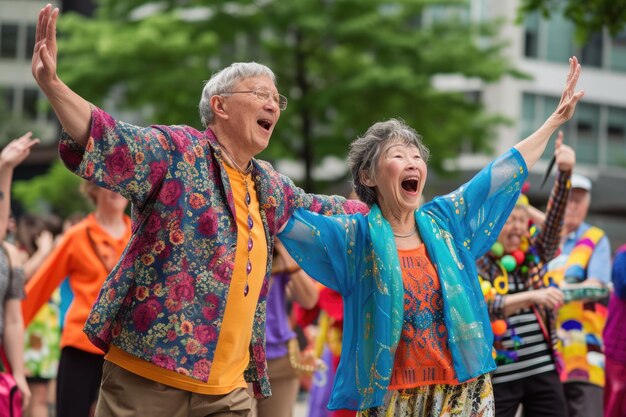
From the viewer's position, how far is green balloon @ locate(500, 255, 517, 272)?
6.54 meters

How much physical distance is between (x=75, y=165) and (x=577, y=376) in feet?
15.9

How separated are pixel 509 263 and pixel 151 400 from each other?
273 centimetres

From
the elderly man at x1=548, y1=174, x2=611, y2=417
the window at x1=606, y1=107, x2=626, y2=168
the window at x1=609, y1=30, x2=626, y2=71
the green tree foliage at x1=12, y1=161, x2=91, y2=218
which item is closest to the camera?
the elderly man at x1=548, y1=174, x2=611, y2=417

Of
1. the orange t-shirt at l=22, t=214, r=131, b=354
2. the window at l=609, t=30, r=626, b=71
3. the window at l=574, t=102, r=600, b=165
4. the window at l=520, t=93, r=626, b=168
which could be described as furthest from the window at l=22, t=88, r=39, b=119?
the orange t-shirt at l=22, t=214, r=131, b=354

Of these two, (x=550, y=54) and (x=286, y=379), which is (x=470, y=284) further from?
(x=550, y=54)

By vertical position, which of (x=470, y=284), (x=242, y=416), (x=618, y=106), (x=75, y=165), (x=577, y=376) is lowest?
(x=618, y=106)

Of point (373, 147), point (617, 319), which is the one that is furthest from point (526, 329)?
point (373, 147)

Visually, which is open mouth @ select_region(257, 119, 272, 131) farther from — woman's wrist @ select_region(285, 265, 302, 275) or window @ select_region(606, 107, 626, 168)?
window @ select_region(606, 107, 626, 168)

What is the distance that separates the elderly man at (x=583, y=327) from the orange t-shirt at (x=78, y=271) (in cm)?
302

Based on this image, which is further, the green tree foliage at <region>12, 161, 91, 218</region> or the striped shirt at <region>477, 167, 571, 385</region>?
the green tree foliage at <region>12, 161, 91, 218</region>

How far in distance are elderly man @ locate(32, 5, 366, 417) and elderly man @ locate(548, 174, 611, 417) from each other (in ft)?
12.0

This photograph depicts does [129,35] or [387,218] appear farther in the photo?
[129,35]

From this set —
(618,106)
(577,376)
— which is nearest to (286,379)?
(577,376)

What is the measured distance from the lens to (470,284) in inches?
198
